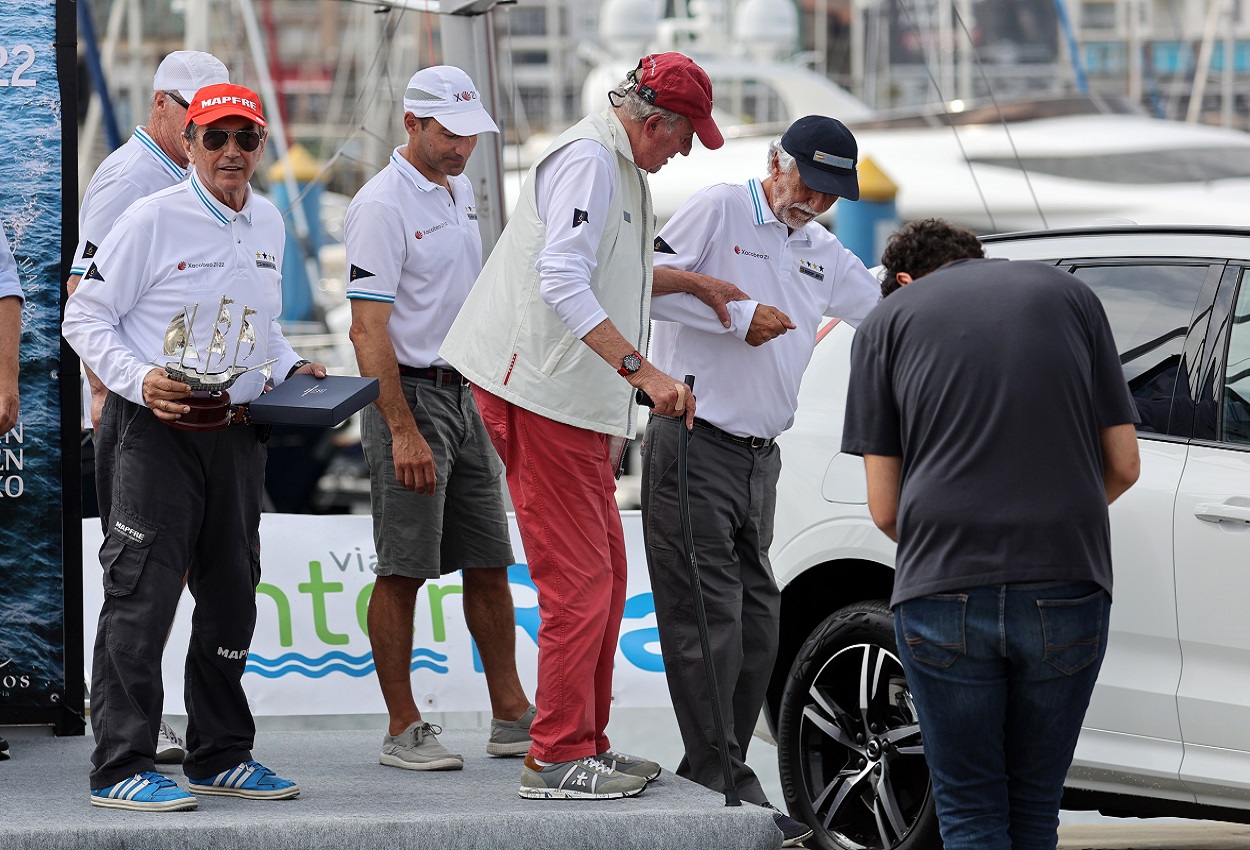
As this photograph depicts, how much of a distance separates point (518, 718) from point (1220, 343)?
2.32 m

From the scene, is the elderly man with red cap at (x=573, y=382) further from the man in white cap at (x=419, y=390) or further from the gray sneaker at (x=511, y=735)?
the gray sneaker at (x=511, y=735)

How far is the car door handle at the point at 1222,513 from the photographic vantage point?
414 cm

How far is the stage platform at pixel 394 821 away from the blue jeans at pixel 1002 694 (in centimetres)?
78

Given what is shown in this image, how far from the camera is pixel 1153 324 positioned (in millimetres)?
4590

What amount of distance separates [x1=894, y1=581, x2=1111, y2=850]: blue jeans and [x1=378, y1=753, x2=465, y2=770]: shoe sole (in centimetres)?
172

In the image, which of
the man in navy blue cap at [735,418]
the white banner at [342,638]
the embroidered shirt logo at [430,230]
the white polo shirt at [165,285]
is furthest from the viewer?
the white banner at [342,638]

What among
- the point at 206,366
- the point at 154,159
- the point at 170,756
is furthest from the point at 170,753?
the point at 154,159

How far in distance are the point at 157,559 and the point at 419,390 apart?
1019 mm

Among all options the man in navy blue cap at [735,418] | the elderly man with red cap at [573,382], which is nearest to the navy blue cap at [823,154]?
the man in navy blue cap at [735,418]

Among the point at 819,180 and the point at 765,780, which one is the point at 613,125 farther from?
the point at 765,780

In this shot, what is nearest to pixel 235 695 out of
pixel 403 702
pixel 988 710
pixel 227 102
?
pixel 403 702

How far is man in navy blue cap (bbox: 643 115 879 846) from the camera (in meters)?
4.68

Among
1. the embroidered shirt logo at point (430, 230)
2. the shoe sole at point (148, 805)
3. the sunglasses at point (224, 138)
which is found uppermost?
the sunglasses at point (224, 138)

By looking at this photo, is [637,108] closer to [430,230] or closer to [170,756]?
[430,230]
